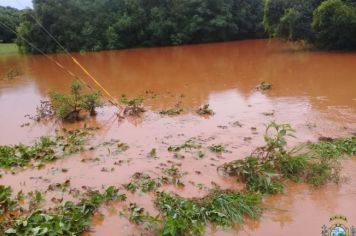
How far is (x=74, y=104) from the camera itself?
875cm

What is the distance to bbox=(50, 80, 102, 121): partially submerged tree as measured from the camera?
8555mm

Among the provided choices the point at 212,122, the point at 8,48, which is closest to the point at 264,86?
the point at 212,122

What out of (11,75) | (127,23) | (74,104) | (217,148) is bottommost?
(11,75)

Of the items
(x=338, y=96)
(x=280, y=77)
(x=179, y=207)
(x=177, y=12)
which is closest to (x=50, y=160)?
(x=179, y=207)

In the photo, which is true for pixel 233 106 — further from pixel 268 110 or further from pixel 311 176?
pixel 311 176

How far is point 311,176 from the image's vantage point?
5.09m

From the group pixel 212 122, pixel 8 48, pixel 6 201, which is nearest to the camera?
pixel 6 201

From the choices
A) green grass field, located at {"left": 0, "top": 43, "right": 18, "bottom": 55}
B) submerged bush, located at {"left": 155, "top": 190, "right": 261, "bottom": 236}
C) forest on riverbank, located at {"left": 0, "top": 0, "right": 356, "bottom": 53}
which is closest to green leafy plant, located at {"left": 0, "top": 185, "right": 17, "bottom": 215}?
submerged bush, located at {"left": 155, "top": 190, "right": 261, "bottom": 236}

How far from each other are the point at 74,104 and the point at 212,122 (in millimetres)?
3166

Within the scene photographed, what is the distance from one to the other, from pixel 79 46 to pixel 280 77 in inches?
710

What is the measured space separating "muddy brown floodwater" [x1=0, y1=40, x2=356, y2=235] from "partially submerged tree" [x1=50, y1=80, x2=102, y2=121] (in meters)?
0.30

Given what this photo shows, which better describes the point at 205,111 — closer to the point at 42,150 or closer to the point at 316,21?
the point at 42,150

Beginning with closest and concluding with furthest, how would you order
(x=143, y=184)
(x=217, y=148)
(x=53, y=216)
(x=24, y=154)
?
1. (x=53, y=216)
2. (x=143, y=184)
3. (x=217, y=148)
4. (x=24, y=154)

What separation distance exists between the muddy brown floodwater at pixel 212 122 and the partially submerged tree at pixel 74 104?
0.30 meters
